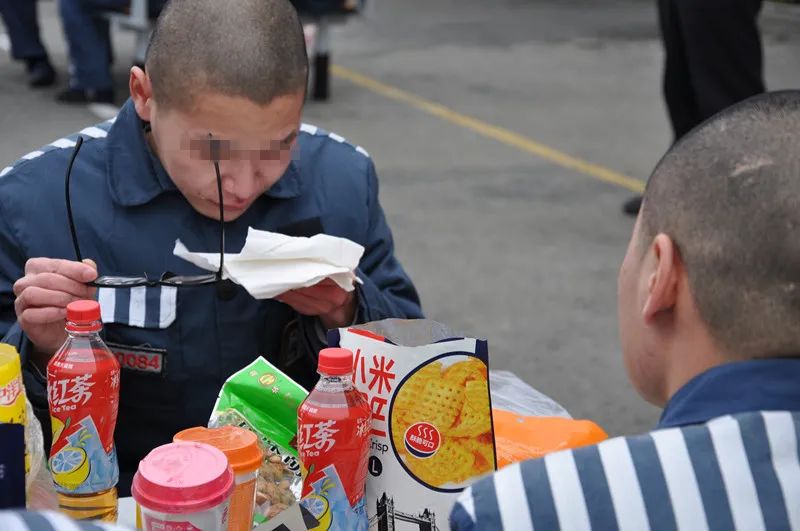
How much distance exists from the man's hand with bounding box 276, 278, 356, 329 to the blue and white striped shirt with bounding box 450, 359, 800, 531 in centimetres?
65

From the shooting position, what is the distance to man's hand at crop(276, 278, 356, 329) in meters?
1.77

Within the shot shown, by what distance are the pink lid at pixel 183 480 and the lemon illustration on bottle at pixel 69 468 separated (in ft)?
0.69

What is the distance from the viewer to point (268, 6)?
73.7 inches

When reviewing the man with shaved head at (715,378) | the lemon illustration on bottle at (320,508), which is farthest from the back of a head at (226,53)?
the man with shaved head at (715,378)

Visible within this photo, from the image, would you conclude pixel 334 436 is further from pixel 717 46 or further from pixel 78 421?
pixel 717 46

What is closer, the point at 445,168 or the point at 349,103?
the point at 445,168

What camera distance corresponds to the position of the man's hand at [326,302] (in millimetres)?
1766

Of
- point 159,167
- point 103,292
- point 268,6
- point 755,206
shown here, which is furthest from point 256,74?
point 755,206

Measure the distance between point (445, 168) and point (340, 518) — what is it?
15.7 feet

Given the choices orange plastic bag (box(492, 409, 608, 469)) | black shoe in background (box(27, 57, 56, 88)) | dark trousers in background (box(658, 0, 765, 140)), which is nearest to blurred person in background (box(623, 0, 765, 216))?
dark trousers in background (box(658, 0, 765, 140))

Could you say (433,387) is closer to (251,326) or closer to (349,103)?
(251,326)

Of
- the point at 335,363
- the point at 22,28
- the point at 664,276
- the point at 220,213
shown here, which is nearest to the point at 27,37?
the point at 22,28

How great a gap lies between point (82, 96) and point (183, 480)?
6.15 meters

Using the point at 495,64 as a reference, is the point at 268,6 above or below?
above
